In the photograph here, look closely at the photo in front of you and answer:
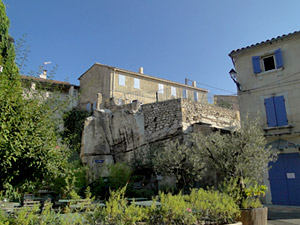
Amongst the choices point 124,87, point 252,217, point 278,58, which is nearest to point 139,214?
point 252,217

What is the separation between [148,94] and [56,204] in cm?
1634

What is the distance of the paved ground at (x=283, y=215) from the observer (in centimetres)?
727

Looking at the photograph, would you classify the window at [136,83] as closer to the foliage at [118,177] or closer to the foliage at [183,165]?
the foliage at [118,177]

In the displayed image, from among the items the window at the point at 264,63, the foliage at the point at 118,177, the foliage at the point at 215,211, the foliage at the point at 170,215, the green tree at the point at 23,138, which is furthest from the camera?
the foliage at the point at 118,177

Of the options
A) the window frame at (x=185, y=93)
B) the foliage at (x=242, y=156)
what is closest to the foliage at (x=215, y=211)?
the foliage at (x=242, y=156)

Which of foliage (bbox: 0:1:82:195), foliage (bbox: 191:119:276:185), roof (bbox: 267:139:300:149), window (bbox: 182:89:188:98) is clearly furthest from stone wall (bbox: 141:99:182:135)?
foliage (bbox: 0:1:82:195)

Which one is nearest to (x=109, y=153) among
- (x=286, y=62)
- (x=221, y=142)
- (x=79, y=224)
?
(x=221, y=142)

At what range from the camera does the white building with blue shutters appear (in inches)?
405

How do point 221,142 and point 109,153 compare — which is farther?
point 109,153

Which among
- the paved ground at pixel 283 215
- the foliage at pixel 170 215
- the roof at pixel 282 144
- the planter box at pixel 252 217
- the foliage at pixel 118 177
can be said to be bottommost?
the paved ground at pixel 283 215

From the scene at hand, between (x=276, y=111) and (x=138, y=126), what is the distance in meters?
9.35

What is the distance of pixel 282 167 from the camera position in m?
10.5

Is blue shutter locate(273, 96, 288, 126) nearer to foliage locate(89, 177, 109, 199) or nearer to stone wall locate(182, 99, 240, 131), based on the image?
stone wall locate(182, 99, 240, 131)

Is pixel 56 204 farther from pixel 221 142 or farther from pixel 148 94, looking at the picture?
pixel 148 94
